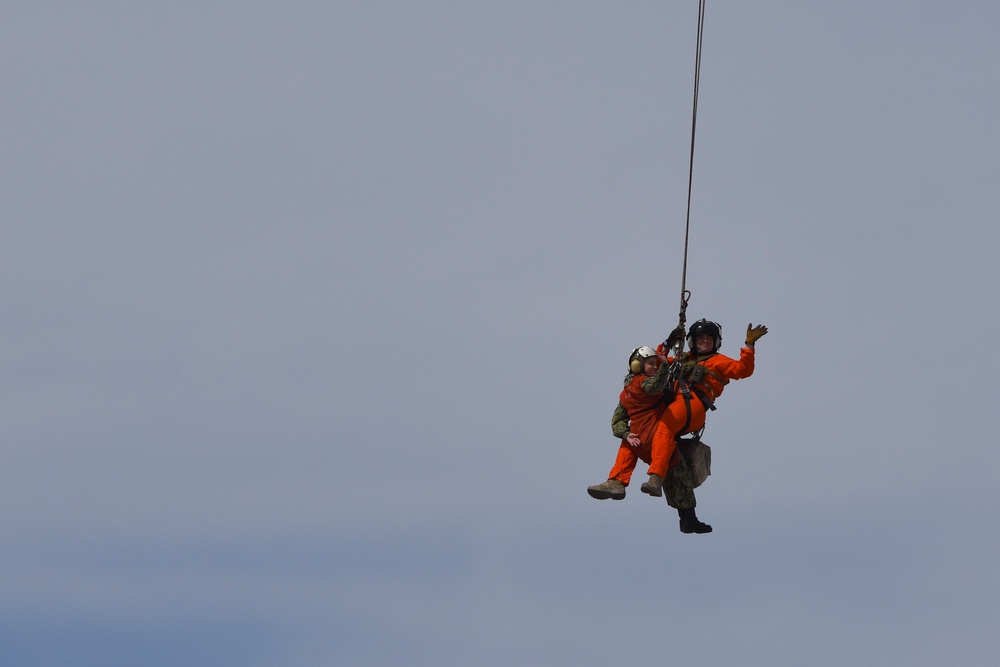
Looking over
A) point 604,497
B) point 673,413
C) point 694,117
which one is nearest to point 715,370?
point 673,413

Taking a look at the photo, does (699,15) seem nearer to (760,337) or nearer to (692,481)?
(760,337)

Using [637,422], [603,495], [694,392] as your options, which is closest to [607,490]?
[603,495]

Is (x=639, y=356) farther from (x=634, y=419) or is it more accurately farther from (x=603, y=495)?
(x=603, y=495)

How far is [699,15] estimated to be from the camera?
13.6 m

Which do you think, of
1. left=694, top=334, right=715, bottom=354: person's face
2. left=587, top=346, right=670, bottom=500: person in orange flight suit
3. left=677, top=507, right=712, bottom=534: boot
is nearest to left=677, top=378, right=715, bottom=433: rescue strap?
left=587, top=346, right=670, bottom=500: person in orange flight suit

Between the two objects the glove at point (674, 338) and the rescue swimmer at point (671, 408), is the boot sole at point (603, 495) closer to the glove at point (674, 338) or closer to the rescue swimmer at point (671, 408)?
the rescue swimmer at point (671, 408)

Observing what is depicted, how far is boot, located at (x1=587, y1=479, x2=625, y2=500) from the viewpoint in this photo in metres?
14.2

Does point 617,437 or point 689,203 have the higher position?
point 689,203

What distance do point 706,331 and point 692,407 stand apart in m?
1.05

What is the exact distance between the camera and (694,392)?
1467 cm

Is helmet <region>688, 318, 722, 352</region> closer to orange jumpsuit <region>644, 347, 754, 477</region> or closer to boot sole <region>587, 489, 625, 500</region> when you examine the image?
orange jumpsuit <region>644, 347, 754, 477</region>

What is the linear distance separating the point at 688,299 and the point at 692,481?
2422 millimetres

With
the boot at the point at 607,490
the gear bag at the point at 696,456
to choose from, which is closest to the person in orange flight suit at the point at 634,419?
the boot at the point at 607,490

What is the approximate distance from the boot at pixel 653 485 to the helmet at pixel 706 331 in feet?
6.06
